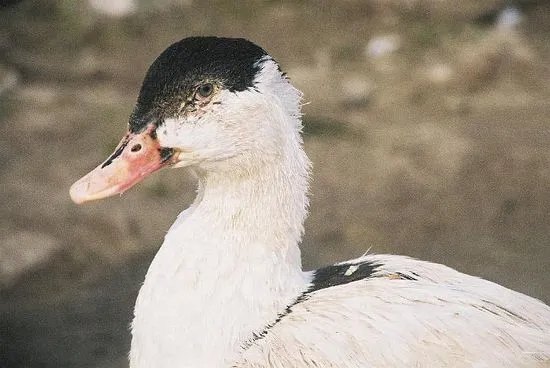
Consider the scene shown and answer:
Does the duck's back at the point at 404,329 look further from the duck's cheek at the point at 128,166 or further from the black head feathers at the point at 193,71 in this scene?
the black head feathers at the point at 193,71

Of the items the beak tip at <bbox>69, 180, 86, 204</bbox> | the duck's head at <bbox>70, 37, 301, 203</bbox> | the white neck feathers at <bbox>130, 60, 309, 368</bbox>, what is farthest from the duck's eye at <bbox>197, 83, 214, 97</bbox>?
the beak tip at <bbox>69, 180, 86, 204</bbox>

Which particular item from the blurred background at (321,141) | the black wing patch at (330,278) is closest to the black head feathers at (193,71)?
the black wing patch at (330,278)

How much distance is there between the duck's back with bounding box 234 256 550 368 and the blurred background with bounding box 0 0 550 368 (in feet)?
6.44

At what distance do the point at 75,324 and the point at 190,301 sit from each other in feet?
6.79

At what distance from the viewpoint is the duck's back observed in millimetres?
2637

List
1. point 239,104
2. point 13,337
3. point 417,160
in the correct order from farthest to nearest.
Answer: point 417,160 < point 13,337 < point 239,104

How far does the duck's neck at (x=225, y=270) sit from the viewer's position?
2.79 meters

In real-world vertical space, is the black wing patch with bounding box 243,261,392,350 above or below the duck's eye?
below

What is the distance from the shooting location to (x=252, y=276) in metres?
2.82

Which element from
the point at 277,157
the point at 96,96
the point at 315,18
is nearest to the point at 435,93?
the point at 315,18

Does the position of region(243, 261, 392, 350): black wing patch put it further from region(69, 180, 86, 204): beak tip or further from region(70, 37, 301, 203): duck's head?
region(69, 180, 86, 204): beak tip

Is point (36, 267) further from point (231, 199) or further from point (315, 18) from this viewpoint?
point (315, 18)

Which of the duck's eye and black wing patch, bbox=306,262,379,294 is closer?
the duck's eye

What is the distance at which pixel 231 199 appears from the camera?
9.26ft
